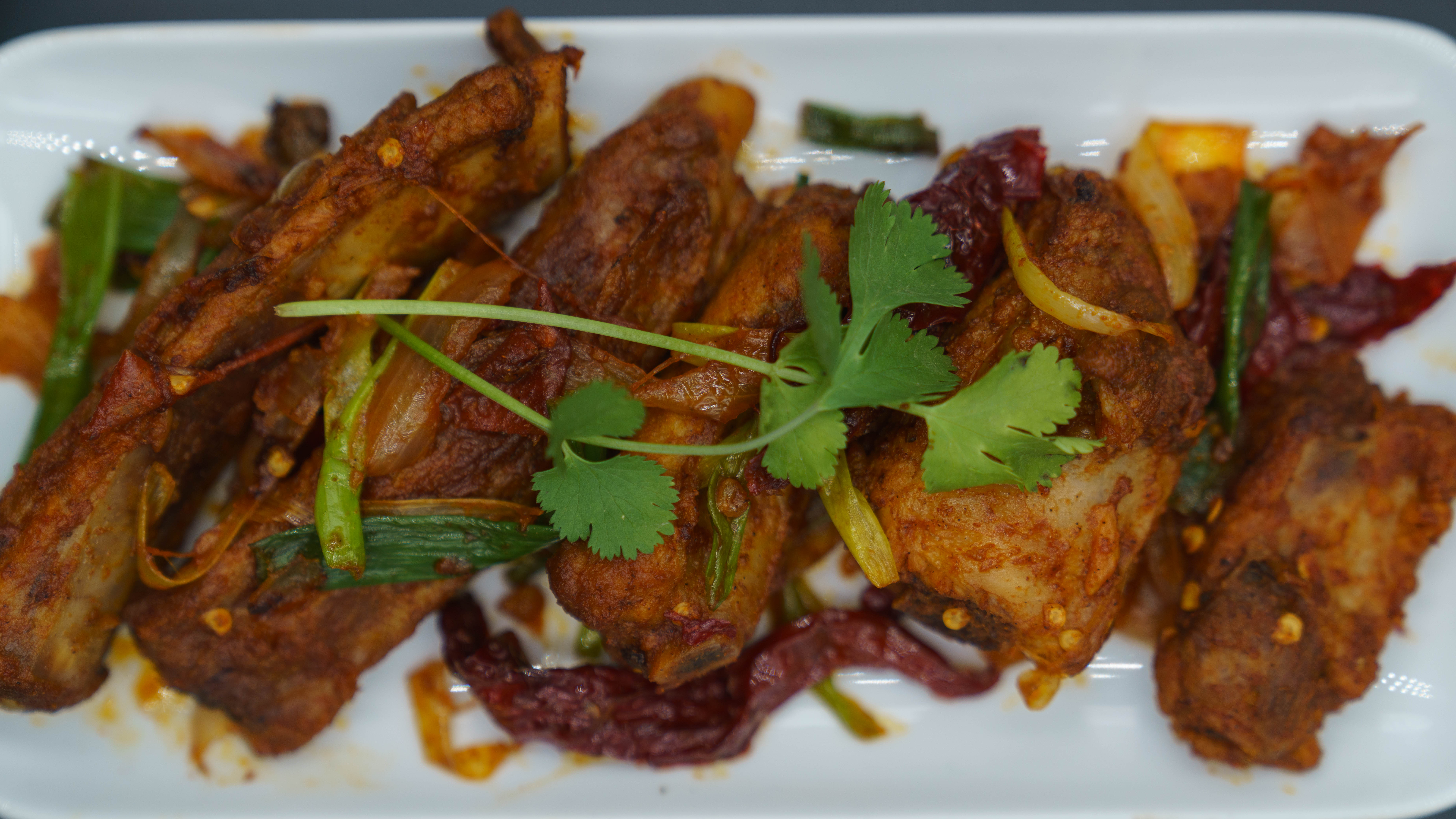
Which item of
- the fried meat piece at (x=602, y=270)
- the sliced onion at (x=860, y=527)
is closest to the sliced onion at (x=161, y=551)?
the fried meat piece at (x=602, y=270)

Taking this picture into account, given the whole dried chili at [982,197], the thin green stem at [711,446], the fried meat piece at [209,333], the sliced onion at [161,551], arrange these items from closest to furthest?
the thin green stem at [711,446] → the fried meat piece at [209,333] → the sliced onion at [161,551] → the whole dried chili at [982,197]

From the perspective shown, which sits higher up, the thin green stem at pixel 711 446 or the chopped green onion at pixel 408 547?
the thin green stem at pixel 711 446

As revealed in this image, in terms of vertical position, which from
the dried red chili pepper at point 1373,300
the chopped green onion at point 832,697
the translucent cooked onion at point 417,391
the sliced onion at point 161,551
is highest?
the dried red chili pepper at point 1373,300

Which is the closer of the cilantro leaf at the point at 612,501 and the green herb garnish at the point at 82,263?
the cilantro leaf at the point at 612,501

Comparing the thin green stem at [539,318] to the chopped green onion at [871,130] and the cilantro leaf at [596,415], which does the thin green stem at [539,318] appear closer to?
the cilantro leaf at [596,415]

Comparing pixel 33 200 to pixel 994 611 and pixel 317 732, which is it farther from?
pixel 994 611

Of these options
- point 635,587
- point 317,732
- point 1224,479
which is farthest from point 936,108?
point 317,732

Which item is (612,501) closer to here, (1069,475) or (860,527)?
(860,527)

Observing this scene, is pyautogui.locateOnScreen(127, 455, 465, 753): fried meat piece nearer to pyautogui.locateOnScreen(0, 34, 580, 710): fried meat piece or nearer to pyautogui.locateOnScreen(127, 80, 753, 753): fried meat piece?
pyautogui.locateOnScreen(127, 80, 753, 753): fried meat piece

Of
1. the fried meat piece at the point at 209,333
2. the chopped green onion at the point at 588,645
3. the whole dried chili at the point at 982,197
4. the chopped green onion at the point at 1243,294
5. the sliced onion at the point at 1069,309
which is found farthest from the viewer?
the chopped green onion at the point at 588,645
